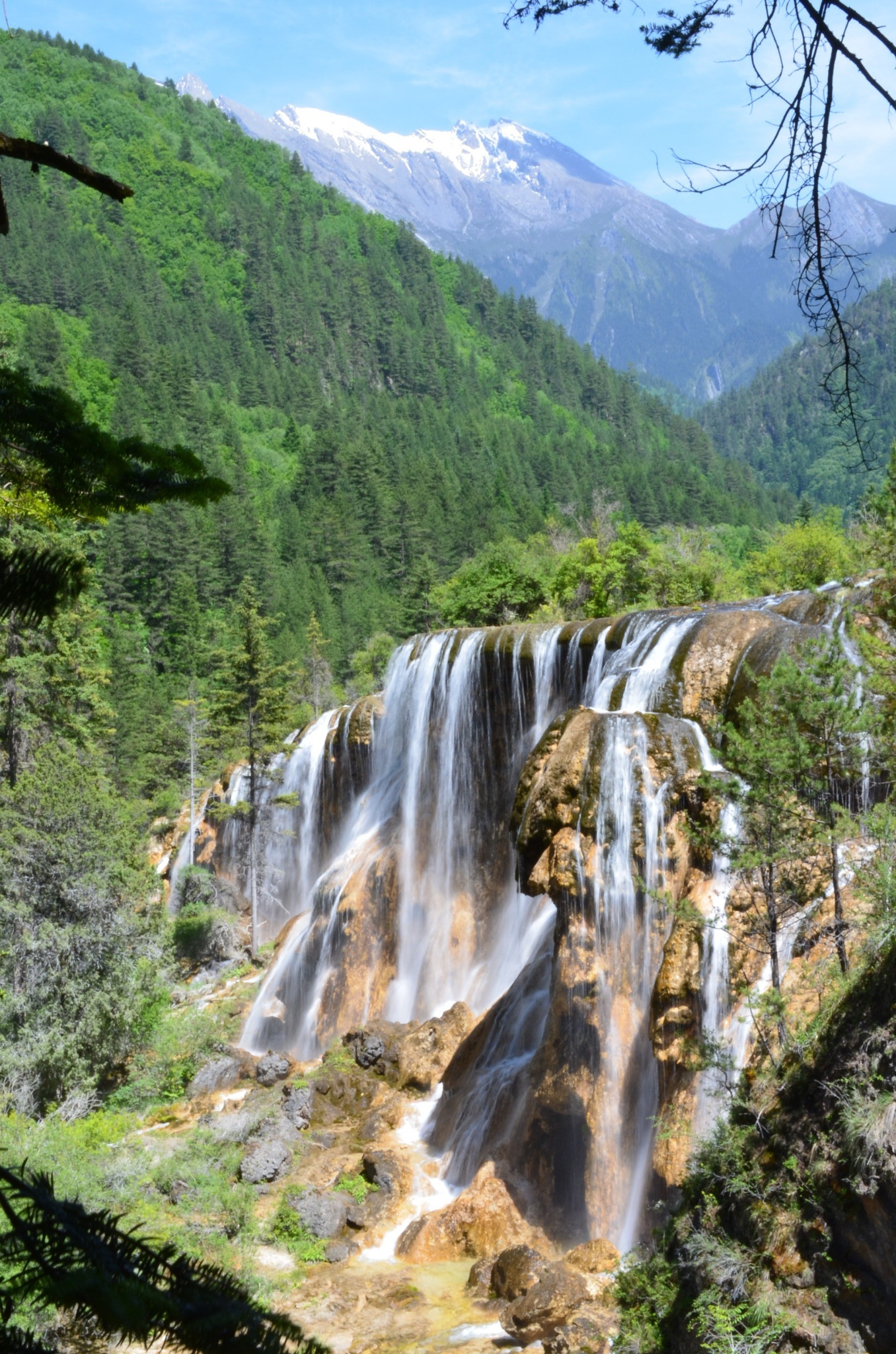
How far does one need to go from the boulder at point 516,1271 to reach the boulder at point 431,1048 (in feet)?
19.5

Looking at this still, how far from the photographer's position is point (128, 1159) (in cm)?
1470

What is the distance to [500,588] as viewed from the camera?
3866 cm

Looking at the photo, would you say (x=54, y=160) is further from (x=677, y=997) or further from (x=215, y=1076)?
(x=215, y=1076)

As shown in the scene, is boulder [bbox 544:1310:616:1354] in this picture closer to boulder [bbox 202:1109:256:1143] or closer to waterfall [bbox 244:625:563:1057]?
boulder [bbox 202:1109:256:1143]

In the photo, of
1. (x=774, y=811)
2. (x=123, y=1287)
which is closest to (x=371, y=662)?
(x=774, y=811)

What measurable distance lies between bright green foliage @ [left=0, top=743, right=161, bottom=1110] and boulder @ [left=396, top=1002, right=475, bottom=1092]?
5443 millimetres

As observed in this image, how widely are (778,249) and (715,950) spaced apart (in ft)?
35.7

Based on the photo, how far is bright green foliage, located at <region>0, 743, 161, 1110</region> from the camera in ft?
58.4

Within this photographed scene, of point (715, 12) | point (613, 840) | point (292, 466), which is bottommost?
point (613, 840)

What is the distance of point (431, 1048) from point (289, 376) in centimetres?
9194

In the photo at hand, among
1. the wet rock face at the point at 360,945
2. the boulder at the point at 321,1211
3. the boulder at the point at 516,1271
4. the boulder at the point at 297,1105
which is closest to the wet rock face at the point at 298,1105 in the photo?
Result: the boulder at the point at 297,1105

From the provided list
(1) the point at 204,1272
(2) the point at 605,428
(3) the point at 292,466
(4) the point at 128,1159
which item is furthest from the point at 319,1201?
(2) the point at 605,428

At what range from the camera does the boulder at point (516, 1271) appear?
1221cm

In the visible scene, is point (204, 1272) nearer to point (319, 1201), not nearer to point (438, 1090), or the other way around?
point (319, 1201)
